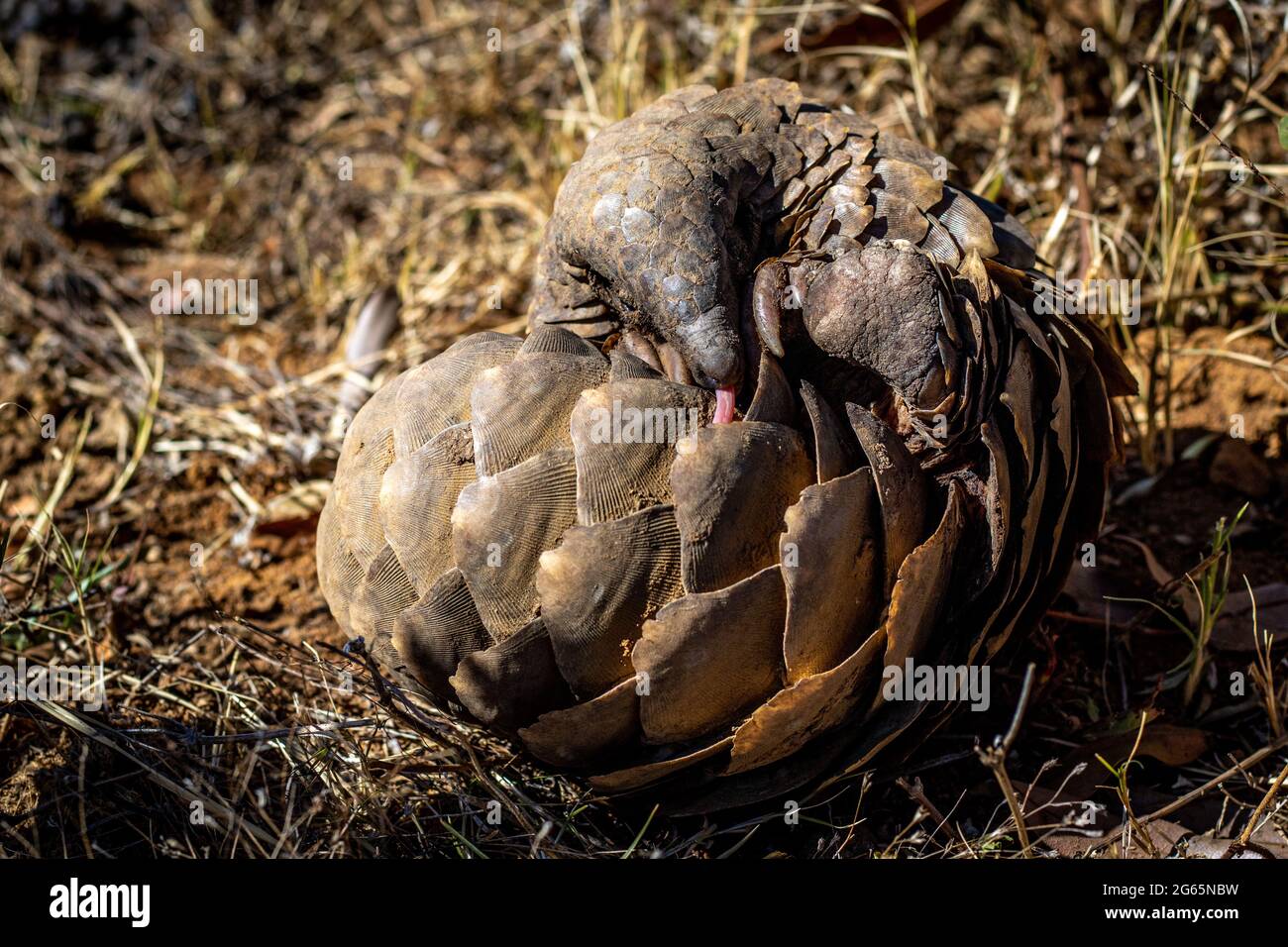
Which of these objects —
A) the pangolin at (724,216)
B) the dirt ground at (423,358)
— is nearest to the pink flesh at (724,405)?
the pangolin at (724,216)

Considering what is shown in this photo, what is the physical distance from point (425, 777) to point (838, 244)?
4.65 ft

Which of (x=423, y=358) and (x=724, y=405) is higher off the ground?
(x=724, y=405)

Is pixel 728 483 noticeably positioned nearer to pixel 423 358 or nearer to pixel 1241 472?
pixel 1241 472

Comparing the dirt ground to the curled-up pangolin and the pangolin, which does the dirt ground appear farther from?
the pangolin

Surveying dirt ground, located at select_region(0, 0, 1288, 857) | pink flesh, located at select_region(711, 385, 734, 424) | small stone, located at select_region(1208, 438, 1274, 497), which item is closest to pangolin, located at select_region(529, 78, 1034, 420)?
pink flesh, located at select_region(711, 385, 734, 424)

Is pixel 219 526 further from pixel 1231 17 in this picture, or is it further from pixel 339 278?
pixel 1231 17

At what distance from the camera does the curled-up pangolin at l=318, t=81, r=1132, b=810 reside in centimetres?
196

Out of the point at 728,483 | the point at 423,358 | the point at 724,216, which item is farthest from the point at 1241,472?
the point at 423,358

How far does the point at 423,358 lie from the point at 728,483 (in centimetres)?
214

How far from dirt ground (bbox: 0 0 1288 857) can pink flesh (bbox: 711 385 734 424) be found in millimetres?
752

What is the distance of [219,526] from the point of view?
3.46 meters

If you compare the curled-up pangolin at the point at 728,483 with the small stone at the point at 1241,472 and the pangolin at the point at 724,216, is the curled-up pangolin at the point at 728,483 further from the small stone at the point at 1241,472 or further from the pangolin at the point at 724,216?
the small stone at the point at 1241,472

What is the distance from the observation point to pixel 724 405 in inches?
83.7

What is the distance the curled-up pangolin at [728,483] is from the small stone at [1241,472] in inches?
41.2
